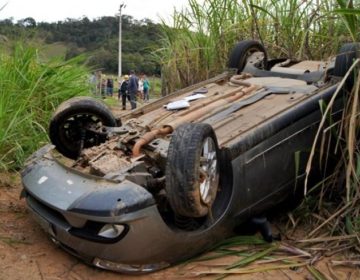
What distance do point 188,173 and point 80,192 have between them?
0.70 m

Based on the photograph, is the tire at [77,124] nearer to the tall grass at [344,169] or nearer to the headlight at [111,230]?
the headlight at [111,230]

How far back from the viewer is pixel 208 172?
328 cm

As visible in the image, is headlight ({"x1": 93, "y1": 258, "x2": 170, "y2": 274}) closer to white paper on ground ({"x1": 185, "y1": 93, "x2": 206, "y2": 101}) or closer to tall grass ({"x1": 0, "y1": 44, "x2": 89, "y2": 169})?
white paper on ground ({"x1": 185, "y1": 93, "x2": 206, "y2": 101})

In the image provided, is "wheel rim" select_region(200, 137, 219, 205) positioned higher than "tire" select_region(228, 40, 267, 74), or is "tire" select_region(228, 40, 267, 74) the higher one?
"tire" select_region(228, 40, 267, 74)

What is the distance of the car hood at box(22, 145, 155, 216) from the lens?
2.98m

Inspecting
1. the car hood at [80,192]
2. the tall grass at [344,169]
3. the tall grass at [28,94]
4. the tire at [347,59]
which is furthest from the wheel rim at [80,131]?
the tire at [347,59]

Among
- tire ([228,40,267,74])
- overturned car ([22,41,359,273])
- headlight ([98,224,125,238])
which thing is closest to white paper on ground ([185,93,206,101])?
overturned car ([22,41,359,273])

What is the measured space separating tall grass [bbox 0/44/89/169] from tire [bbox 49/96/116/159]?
0.67 metres

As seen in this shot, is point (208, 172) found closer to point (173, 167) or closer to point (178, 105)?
point (173, 167)

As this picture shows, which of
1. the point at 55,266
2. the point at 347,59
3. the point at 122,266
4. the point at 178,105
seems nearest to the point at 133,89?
the point at 178,105

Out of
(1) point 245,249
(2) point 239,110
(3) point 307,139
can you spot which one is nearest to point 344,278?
(1) point 245,249

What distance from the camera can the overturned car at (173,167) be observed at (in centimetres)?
304

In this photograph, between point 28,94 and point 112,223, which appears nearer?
point 112,223

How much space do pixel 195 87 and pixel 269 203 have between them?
61.9 inches
